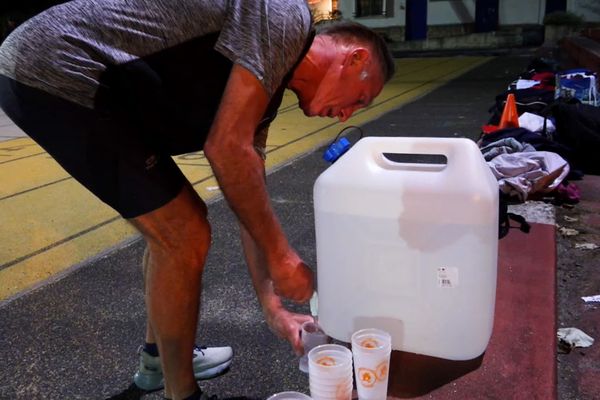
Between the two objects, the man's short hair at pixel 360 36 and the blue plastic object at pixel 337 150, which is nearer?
the man's short hair at pixel 360 36

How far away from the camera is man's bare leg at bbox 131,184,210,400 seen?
1535mm

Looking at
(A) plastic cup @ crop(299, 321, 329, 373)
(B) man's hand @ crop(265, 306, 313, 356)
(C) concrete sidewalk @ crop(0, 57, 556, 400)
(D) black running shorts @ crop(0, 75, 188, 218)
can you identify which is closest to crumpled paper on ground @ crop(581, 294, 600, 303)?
(C) concrete sidewalk @ crop(0, 57, 556, 400)

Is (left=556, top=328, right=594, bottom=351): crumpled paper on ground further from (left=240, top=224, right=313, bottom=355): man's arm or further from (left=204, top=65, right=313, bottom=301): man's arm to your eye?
(left=204, top=65, right=313, bottom=301): man's arm

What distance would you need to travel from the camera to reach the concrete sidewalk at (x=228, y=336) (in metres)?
1.85

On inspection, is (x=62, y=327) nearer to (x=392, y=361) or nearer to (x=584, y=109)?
(x=392, y=361)

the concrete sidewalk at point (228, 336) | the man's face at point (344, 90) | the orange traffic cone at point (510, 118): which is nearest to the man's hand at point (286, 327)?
the concrete sidewalk at point (228, 336)

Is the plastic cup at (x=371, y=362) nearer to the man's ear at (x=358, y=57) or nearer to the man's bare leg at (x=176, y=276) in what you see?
the man's bare leg at (x=176, y=276)

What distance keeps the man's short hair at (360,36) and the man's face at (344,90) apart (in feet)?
0.12

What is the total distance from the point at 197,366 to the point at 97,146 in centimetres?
88

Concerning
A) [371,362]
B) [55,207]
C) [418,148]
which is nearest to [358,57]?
[418,148]

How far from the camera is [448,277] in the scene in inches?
67.3

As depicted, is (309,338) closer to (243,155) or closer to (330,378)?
(330,378)

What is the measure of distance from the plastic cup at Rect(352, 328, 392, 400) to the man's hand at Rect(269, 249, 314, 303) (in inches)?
8.3

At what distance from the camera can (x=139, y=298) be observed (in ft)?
8.41
